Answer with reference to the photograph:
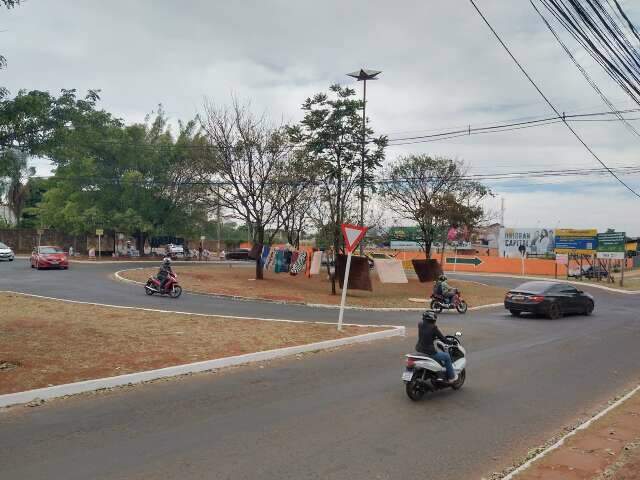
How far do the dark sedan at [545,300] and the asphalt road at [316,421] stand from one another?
25.5 feet

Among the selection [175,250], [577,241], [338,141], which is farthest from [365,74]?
[175,250]

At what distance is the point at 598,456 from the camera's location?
6258mm

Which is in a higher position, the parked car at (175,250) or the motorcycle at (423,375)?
the parked car at (175,250)

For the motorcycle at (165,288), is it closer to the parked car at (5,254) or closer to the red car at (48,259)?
the red car at (48,259)

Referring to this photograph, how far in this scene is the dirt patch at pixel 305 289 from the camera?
24344 millimetres

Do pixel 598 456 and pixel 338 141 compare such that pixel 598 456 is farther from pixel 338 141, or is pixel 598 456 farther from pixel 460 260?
pixel 460 260

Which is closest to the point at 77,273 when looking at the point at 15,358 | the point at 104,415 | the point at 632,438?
the point at 15,358

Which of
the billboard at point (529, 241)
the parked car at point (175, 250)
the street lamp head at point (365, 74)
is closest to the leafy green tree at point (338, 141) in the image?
the street lamp head at point (365, 74)

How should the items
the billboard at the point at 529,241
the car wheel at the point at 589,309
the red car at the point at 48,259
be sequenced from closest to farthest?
the car wheel at the point at 589,309, the red car at the point at 48,259, the billboard at the point at 529,241

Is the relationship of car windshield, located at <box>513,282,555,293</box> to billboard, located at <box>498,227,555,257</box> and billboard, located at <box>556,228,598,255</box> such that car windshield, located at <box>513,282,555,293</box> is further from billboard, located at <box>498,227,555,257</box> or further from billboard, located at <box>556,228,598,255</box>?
billboard, located at <box>498,227,555,257</box>

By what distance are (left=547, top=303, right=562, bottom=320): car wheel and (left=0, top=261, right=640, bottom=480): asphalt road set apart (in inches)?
311

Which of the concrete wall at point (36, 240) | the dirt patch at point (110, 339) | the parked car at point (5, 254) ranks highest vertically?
the concrete wall at point (36, 240)

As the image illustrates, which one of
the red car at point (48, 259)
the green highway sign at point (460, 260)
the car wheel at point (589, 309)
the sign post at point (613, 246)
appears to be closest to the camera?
the car wheel at point (589, 309)

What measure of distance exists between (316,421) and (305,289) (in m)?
21.0
